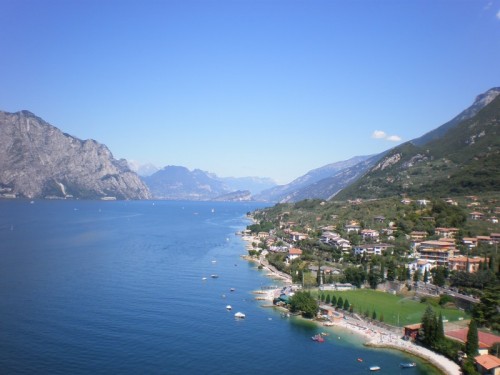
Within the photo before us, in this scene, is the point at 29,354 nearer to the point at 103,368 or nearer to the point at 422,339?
the point at 103,368

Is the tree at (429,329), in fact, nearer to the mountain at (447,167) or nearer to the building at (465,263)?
the building at (465,263)

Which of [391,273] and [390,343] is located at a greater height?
[391,273]

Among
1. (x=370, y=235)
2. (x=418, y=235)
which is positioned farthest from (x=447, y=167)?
(x=418, y=235)

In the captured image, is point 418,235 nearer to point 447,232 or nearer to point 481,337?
point 447,232

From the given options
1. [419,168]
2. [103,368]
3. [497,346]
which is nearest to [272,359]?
[103,368]

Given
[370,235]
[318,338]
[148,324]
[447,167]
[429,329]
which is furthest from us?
[447,167]

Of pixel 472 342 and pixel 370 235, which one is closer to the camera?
pixel 472 342
